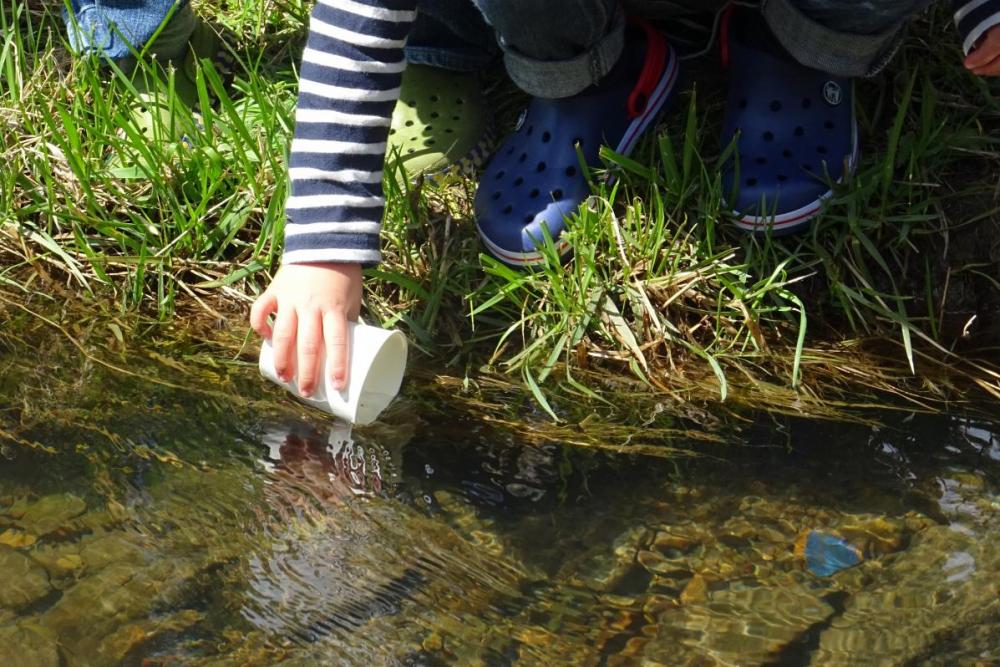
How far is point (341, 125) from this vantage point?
5.24 feet

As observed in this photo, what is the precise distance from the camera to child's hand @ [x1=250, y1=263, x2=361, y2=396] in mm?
1513

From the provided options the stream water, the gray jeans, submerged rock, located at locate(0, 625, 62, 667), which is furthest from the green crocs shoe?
submerged rock, located at locate(0, 625, 62, 667)

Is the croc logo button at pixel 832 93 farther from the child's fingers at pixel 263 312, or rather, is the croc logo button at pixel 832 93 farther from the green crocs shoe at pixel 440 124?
the child's fingers at pixel 263 312

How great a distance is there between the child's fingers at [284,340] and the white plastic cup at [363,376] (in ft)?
0.12

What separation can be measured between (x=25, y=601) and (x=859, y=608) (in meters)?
0.93

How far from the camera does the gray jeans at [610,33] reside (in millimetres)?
1812

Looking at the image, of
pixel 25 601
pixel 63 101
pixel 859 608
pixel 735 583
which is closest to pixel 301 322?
pixel 25 601

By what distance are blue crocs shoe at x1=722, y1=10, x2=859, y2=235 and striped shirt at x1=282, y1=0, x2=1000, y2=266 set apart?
0.67m

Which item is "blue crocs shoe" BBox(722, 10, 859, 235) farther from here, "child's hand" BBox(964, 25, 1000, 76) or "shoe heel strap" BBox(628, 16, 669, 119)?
"child's hand" BBox(964, 25, 1000, 76)

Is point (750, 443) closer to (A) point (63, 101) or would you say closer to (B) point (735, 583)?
(B) point (735, 583)

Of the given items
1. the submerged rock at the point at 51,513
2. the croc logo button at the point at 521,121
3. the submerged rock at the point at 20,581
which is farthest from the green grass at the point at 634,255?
A: the submerged rock at the point at 20,581

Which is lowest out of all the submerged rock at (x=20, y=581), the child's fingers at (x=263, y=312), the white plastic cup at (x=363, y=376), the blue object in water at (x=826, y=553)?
the submerged rock at (x=20, y=581)

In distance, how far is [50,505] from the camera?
1383 mm

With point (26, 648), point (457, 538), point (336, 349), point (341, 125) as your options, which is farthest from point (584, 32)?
→ point (26, 648)
